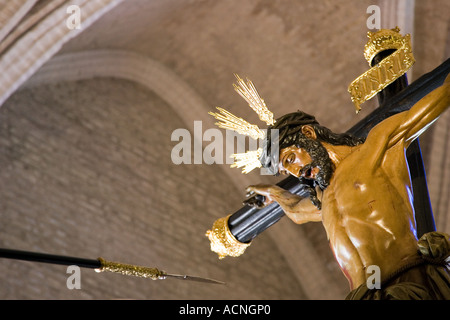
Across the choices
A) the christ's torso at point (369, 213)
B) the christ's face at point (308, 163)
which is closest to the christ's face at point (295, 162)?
the christ's face at point (308, 163)

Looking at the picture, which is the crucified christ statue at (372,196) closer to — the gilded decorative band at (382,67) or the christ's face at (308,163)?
the christ's face at (308,163)

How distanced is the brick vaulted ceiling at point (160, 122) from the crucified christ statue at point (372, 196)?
422cm

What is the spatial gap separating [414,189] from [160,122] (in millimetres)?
5800

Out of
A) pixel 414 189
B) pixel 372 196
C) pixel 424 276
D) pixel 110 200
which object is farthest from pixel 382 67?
pixel 110 200

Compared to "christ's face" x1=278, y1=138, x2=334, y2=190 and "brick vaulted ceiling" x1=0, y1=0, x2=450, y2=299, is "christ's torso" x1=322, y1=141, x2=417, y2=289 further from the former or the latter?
"brick vaulted ceiling" x1=0, y1=0, x2=450, y2=299

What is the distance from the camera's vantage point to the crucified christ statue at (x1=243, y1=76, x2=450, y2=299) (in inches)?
107

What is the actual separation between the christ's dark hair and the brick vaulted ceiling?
4121 millimetres

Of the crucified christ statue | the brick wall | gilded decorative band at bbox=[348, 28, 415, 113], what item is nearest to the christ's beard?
the crucified christ statue

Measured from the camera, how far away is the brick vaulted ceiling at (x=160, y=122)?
7.54 metres

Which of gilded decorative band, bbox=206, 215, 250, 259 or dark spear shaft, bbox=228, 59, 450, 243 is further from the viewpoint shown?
gilded decorative band, bbox=206, 215, 250, 259

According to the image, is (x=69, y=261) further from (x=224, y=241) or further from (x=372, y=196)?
(x=224, y=241)

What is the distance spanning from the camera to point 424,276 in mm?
2721
